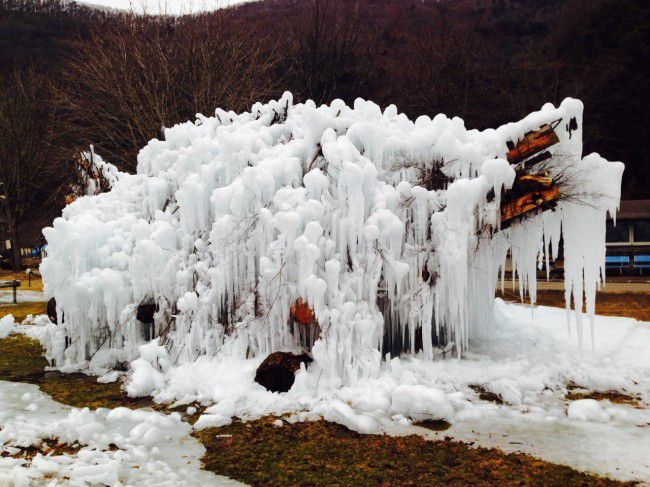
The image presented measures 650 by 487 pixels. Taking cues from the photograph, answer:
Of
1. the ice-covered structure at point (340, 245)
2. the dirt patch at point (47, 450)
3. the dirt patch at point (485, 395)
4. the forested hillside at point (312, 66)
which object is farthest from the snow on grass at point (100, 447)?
the forested hillside at point (312, 66)

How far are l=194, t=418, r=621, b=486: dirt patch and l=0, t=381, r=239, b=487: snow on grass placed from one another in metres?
0.24

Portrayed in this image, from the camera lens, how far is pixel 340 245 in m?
5.72

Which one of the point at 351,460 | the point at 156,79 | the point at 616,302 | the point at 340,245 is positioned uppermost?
the point at 156,79

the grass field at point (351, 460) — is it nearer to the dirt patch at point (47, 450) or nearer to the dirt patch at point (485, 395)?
the dirt patch at point (47, 450)

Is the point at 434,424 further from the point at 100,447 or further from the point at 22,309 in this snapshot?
the point at 22,309

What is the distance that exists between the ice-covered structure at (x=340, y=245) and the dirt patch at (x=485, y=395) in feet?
2.01

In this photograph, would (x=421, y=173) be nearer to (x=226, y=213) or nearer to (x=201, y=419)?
(x=226, y=213)

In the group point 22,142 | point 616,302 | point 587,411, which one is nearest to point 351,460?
point 587,411

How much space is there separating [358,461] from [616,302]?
11251mm

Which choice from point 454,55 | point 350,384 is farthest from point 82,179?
point 454,55

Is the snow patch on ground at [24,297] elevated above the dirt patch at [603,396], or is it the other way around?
the snow patch on ground at [24,297]

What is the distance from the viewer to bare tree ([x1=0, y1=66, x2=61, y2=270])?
83.7 feet

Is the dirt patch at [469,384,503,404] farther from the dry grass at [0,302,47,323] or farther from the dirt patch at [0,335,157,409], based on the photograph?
the dry grass at [0,302,47,323]

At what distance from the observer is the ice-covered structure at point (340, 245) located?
5.60 metres
